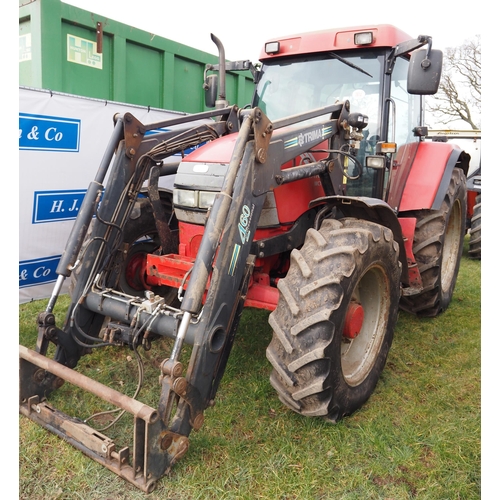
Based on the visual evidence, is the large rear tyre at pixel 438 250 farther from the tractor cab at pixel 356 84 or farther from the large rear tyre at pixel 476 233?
the large rear tyre at pixel 476 233

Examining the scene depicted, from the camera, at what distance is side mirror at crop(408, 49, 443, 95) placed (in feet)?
10.6

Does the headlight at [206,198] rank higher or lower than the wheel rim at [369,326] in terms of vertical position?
higher

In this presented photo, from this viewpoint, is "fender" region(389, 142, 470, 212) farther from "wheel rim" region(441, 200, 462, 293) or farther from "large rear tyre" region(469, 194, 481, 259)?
"large rear tyre" region(469, 194, 481, 259)

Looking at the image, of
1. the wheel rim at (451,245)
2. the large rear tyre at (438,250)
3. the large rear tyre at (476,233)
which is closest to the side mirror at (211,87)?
the large rear tyre at (438,250)

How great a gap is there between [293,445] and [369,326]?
41.0 inches

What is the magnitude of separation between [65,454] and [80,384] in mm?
410

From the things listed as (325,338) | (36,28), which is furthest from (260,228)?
(36,28)

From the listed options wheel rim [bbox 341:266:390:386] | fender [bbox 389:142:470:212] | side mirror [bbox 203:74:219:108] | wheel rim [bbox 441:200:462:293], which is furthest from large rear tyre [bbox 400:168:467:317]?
side mirror [bbox 203:74:219:108]

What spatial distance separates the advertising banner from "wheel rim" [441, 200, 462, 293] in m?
3.69

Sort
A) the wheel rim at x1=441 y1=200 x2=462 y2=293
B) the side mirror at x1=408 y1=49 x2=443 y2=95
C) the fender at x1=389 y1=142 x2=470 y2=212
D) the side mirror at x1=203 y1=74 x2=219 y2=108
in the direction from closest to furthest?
the side mirror at x1=408 y1=49 x2=443 y2=95
the fender at x1=389 y1=142 x2=470 y2=212
the side mirror at x1=203 y1=74 x2=219 y2=108
the wheel rim at x1=441 y1=200 x2=462 y2=293

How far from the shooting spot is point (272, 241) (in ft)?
10.7

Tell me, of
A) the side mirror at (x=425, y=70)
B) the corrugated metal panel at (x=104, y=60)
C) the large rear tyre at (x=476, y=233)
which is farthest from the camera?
the large rear tyre at (x=476, y=233)

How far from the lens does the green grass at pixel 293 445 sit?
245 centimetres

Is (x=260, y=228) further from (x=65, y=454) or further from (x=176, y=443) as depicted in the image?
(x=65, y=454)
